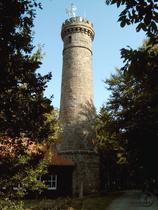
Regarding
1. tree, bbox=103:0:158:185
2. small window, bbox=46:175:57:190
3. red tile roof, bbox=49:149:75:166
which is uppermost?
tree, bbox=103:0:158:185

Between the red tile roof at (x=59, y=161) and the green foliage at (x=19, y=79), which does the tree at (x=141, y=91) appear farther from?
the red tile roof at (x=59, y=161)

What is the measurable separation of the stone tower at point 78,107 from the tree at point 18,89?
463 inches

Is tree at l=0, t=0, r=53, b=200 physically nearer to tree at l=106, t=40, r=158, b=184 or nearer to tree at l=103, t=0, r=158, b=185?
tree at l=103, t=0, r=158, b=185

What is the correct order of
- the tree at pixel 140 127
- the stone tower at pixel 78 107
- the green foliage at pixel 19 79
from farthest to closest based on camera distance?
the stone tower at pixel 78 107
the tree at pixel 140 127
the green foliage at pixel 19 79

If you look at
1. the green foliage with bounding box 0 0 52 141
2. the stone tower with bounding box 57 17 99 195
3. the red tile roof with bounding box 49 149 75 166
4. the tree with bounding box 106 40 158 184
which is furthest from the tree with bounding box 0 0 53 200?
the stone tower with bounding box 57 17 99 195

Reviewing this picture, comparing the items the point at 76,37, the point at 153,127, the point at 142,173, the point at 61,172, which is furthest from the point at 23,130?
the point at 76,37

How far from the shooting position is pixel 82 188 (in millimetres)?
16719

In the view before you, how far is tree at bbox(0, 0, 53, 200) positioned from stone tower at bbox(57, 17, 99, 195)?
1175cm

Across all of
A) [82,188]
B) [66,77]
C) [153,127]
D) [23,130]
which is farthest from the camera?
[66,77]

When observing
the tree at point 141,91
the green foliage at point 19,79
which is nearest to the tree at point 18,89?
the green foliage at point 19,79

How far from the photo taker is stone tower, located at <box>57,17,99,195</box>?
61.0 feet

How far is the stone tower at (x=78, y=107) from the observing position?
1859 centimetres

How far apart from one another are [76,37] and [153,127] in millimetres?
13109

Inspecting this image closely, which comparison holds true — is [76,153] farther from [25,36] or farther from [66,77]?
[25,36]
